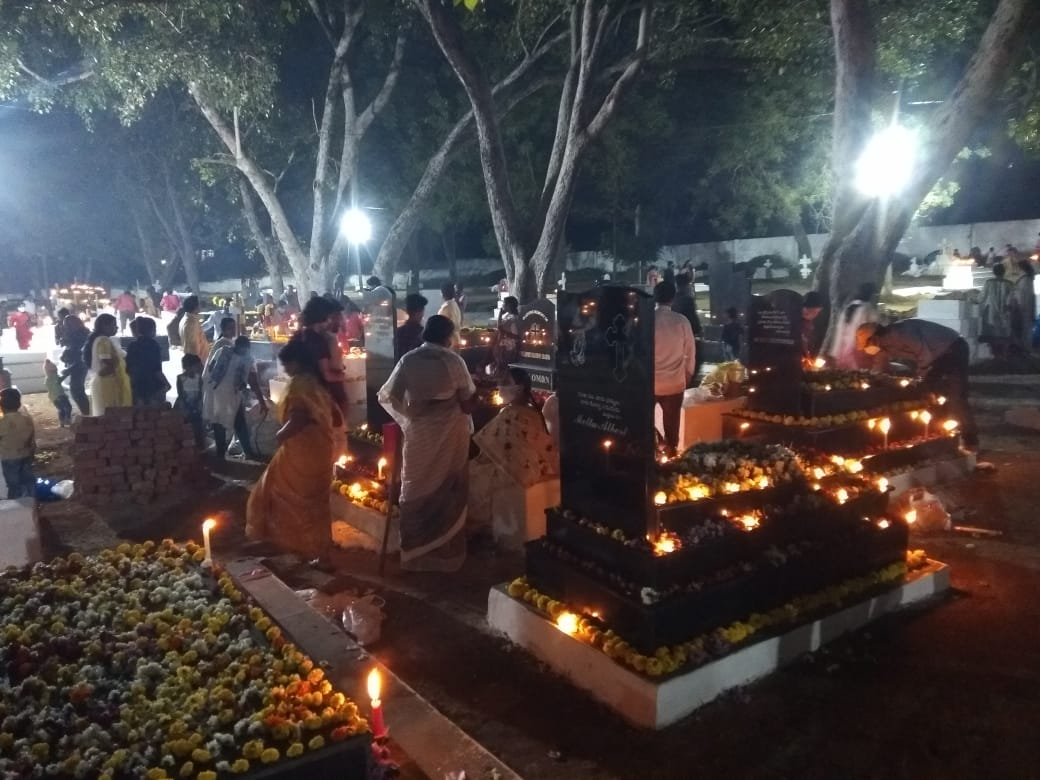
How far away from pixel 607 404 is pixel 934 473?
205 inches

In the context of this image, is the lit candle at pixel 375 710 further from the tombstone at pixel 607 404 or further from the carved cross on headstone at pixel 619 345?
the carved cross on headstone at pixel 619 345

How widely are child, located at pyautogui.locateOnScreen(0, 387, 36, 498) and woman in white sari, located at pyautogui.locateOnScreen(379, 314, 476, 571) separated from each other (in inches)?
157

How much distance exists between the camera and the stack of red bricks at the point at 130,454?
909 centimetres

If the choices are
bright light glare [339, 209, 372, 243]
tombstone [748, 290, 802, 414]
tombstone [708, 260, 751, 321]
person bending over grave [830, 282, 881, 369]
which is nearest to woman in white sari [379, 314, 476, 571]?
tombstone [748, 290, 802, 414]

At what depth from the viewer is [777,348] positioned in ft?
28.0

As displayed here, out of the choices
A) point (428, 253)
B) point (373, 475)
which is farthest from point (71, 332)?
point (428, 253)

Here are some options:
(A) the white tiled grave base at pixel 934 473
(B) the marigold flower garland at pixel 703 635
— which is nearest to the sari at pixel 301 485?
(B) the marigold flower garland at pixel 703 635

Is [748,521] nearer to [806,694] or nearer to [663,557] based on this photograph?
[663,557]

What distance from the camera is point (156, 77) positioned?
54.3 ft

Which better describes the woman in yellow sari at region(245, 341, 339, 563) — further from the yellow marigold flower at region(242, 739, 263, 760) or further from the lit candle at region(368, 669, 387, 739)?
the yellow marigold flower at region(242, 739, 263, 760)

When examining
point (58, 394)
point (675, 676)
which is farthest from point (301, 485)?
point (58, 394)

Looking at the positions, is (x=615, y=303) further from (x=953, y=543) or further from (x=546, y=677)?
(x=953, y=543)

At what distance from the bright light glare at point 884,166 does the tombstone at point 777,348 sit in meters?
4.30

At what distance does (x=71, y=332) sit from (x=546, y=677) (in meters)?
11.5
